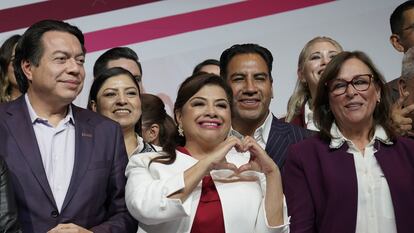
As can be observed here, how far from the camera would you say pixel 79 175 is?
3010mm

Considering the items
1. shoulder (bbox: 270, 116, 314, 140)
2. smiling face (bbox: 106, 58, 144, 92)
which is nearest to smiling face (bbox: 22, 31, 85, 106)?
shoulder (bbox: 270, 116, 314, 140)

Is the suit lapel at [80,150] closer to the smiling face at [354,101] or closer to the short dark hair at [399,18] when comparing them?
the smiling face at [354,101]

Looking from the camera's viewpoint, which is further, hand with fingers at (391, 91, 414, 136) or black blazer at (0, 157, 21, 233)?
hand with fingers at (391, 91, 414, 136)

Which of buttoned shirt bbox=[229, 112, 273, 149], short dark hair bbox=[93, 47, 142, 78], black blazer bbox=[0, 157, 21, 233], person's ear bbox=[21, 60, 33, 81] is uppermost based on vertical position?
short dark hair bbox=[93, 47, 142, 78]

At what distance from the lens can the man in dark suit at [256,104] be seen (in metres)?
3.72

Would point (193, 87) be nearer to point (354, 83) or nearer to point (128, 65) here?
point (354, 83)

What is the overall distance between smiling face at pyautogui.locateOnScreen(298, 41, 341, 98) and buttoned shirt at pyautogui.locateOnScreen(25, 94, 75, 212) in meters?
1.76

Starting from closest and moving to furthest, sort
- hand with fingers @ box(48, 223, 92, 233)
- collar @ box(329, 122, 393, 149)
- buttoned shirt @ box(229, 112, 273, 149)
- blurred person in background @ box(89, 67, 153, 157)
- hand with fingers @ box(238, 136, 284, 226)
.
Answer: hand with fingers @ box(48, 223, 92, 233), hand with fingers @ box(238, 136, 284, 226), collar @ box(329, 122, 393, 149), buttoned shirt @ box(229, 112, 273, 149), blurred person in background @ box(89, 67, 153, 157)

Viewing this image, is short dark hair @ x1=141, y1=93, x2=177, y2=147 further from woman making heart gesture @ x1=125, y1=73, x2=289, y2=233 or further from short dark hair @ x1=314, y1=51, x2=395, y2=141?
short dark hair @ x1=314, y1=51, x2=395, y2=141

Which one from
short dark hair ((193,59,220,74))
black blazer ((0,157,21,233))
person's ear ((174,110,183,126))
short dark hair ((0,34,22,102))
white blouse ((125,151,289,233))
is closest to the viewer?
black blazer ((0,157,21,233))

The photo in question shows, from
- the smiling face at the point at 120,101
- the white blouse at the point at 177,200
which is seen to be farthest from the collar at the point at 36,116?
the smiling face at the point at 120,101

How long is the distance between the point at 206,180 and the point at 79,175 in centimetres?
50

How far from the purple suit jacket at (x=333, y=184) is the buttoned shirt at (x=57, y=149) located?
857mm

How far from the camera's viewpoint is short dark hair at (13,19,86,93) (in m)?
3.15
